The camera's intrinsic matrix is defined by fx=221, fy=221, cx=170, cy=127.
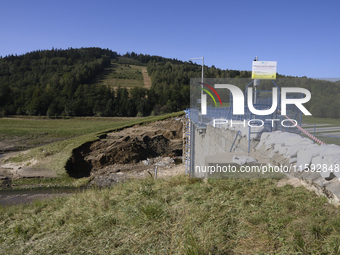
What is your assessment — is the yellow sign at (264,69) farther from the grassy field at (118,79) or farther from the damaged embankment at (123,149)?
the grassy field at (118,79)

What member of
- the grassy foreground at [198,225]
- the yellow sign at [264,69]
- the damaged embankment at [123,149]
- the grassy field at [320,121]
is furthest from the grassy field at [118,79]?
the grassy foreground at [198,225]

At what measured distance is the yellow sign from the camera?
6.83 meters

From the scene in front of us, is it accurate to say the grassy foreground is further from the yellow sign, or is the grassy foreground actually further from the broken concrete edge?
the yellow sign

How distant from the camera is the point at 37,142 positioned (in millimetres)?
39906

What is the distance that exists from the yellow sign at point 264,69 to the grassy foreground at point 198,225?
3736 mm

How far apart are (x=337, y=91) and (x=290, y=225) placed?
792 cm

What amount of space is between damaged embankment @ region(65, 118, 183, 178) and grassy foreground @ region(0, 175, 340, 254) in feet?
68.2

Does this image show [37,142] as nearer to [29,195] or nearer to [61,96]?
[29,195]

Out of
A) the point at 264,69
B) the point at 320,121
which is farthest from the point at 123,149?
the point at 264,69

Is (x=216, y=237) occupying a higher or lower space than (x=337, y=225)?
lower

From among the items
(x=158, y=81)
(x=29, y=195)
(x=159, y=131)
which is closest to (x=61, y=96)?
(x=158, y=81)

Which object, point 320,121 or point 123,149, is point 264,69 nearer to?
point 320,121

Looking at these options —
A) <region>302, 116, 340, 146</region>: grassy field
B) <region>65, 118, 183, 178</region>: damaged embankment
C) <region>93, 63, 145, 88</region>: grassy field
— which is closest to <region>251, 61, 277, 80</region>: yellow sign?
<region>302, 116, 340, 146</region>: grassy field

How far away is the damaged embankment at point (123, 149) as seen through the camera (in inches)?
1011
